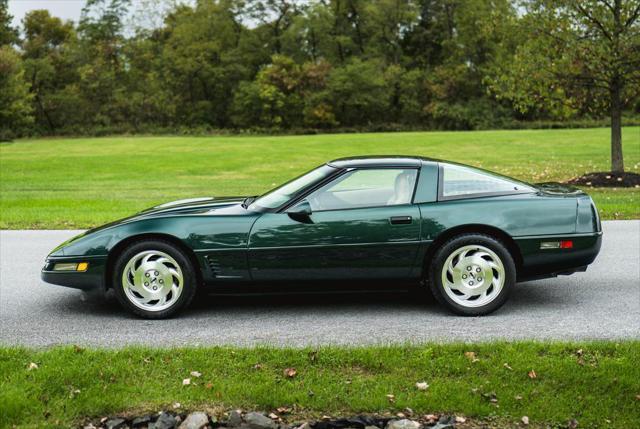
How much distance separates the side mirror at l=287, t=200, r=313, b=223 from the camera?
568 cm

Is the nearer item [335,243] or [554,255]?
[335,243]

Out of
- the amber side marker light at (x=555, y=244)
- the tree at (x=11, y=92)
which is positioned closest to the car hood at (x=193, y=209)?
the amber side marker light at (x=555, y=244)

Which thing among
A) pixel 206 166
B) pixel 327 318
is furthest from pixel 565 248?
pixel 206 166

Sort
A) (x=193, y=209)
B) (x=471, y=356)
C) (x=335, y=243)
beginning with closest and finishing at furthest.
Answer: (x=471, y=356), (x=335, y=243), (x=193, y=209)

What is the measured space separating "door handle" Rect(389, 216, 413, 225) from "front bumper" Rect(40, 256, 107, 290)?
2322 millimetres

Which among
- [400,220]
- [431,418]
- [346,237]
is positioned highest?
[400,220]

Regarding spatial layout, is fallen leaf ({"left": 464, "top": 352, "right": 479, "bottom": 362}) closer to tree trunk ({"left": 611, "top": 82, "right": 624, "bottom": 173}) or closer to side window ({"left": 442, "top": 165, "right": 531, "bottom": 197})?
side window ({"left": 442, "top": 165, "right": 531, "bottom": 197})

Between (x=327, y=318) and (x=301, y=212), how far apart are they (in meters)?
0.89

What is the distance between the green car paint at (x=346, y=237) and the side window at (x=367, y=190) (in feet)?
0.22

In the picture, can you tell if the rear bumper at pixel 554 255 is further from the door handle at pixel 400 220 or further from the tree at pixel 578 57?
the tree at pixel 578 57

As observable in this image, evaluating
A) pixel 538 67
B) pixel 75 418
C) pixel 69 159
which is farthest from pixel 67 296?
pixel 69 159

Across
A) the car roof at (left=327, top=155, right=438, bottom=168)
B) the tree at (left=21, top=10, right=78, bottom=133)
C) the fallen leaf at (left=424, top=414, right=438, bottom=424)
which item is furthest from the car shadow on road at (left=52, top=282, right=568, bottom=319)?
the tree at (left=21, top=10, right=78, bottom=133)

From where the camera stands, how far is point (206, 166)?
26.5 metres

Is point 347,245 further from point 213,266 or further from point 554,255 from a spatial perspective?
point 554,255
